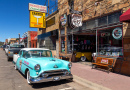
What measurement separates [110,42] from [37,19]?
11288 mm

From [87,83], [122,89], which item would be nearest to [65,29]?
[87,83]

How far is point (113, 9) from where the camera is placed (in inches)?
299

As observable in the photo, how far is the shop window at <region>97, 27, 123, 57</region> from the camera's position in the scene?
729cm

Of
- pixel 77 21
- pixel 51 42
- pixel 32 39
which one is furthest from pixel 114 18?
pixel 32 39

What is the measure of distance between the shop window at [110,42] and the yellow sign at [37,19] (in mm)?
10037

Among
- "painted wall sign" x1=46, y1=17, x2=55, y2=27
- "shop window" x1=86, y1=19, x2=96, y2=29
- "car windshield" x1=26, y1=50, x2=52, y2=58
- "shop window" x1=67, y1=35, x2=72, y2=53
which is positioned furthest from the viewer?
"painted wall sign" x1=46, y1=17, x2=55, y2=27

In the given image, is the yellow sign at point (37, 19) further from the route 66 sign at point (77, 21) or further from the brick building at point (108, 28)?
the route 66 sign at point (77, 21)

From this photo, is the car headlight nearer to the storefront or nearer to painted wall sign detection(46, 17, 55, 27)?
the storefront

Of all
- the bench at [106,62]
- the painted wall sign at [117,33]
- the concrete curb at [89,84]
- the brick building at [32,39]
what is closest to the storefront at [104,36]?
the painted wall sign at [117,33]

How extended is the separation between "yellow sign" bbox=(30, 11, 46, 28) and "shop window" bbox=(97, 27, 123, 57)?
10037mm

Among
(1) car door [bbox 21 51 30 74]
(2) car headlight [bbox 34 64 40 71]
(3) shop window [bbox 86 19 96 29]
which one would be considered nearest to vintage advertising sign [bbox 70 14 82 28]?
(3) shop window [bbox 86 19 96 29]

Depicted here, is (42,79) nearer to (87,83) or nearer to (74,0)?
(87,83)

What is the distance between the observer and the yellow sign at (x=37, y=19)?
15830 millimetres

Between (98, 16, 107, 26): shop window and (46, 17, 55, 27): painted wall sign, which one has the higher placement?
(46, 17, 55, 27): painted wall sign
